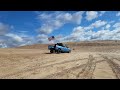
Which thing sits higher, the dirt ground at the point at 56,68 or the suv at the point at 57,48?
the suv at the point at 57,48

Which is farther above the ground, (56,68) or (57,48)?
(57,48)

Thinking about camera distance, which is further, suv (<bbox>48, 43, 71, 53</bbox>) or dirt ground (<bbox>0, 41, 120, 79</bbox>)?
suv (<bbox>48, 43, 71, 53</bbox>)

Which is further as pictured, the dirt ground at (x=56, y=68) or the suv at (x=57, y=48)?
the suv at (x=57, y=48)

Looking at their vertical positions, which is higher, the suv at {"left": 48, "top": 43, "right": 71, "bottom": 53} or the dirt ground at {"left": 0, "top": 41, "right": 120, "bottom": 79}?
the suv at {"left": 48, "top": 43, "right": 71, "bottom": 53}

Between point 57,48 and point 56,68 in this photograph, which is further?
point 57,48
